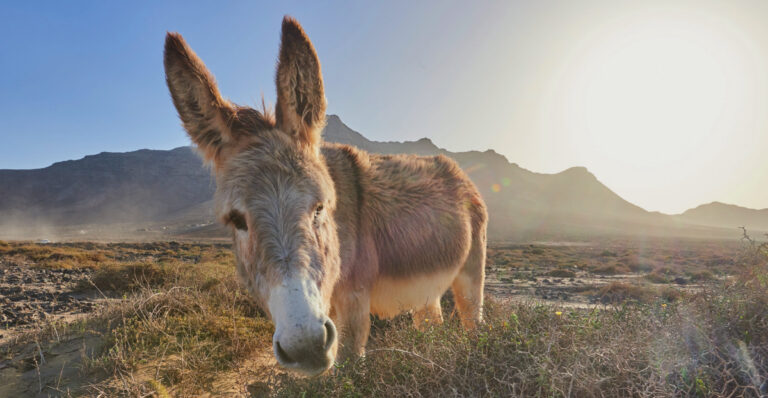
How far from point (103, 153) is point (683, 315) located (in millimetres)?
209931

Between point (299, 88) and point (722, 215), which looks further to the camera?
point (722, 215)

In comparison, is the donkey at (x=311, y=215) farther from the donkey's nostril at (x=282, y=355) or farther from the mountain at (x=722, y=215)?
the mountain at (x=722, y=215)

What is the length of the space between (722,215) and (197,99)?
851ft

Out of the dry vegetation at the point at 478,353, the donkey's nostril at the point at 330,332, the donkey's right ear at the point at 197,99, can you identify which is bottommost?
the dry vegetation at the point at 478,353

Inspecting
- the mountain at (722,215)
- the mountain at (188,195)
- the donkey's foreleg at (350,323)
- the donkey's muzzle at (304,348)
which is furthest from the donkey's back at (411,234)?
the mountain at (722,215)

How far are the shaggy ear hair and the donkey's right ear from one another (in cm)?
47

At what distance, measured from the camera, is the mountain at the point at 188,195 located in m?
107

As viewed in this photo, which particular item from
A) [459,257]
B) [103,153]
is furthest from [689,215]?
[103,153]

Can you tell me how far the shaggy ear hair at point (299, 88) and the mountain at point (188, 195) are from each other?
299 ft

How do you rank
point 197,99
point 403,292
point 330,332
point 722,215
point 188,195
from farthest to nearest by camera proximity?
point 722,215 < point 188,195 < point 403,292 < point 197,99 < point 330,332

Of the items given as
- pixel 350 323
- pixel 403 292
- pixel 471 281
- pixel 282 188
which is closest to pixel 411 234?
pixel 403 292

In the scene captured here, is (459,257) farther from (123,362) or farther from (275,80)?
(123,362)

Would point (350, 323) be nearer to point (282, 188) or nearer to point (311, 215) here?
point (311, 215)

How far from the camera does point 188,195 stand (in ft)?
433
